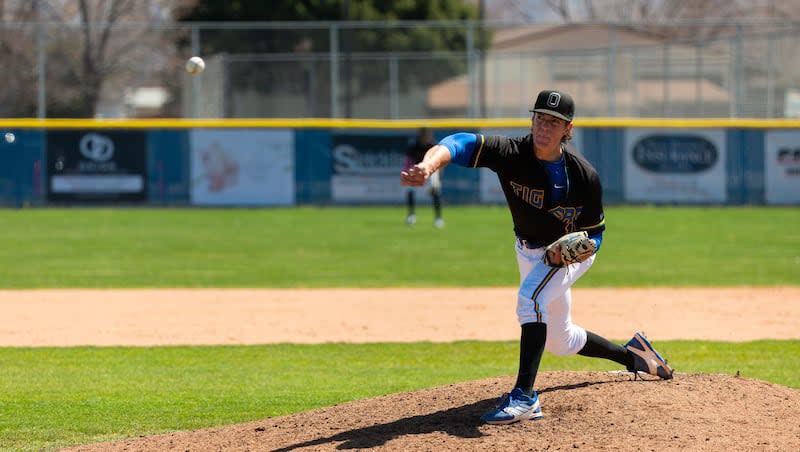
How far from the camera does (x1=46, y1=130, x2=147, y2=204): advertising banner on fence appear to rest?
864 inches

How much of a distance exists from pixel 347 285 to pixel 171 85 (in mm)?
22276

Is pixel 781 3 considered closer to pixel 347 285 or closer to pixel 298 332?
pixel 347 285

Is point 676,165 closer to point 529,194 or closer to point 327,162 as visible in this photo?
point 327,162

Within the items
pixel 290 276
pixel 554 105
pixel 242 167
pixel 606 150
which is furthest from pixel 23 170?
pixel 554 105

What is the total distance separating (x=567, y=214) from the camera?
17.2 feet

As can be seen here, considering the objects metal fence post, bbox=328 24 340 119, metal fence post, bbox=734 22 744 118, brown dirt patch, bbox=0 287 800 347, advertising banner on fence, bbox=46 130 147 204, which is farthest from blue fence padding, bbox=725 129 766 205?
advertising banner on fence, bbox=46 130 147 204

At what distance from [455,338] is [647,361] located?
3207 millimetres

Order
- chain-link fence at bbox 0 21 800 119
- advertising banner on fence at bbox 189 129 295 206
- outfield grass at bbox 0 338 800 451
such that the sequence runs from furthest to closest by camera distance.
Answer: chain-link fence at bbox 0 21 800 119 < advertising banner on fence at bbox 189 129 295 206 < outfield grass at bbox 0 338 800 451

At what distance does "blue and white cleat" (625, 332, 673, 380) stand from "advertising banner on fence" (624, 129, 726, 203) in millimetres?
16892

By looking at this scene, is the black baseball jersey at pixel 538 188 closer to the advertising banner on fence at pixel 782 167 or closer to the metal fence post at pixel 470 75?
the metal fence post at pixel 470 75

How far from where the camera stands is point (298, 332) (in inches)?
362

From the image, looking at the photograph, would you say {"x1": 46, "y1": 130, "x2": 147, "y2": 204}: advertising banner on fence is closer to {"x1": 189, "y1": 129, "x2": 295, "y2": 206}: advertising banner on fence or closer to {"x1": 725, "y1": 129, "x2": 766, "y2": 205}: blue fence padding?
{"x1": 189, "y1": 129, "x2": 295, "y2": 206}: advertising banner on fence

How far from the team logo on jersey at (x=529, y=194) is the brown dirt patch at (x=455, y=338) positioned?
3.30 feet

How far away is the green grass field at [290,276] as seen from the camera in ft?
21.1
